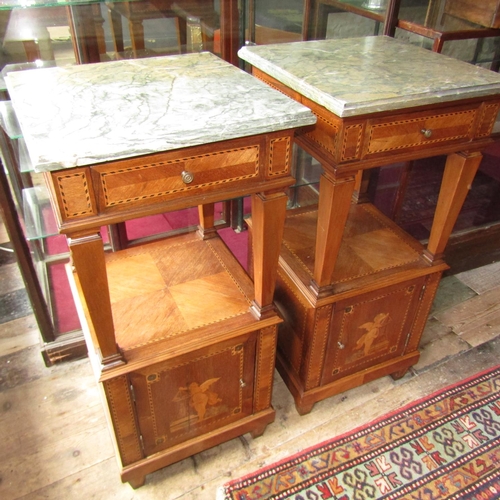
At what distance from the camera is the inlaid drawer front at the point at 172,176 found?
91 centimetres

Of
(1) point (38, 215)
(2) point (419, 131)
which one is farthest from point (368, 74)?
(1) point (38, 215)

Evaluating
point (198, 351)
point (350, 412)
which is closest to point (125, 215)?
point (198, 351)

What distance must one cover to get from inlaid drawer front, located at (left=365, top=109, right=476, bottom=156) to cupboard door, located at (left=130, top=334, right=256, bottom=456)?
2.03ft

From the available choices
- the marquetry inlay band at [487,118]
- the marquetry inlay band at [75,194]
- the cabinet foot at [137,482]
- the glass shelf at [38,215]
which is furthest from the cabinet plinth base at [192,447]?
the marquetry inlay band at [487,118]

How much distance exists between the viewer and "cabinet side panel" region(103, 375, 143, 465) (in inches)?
47.2

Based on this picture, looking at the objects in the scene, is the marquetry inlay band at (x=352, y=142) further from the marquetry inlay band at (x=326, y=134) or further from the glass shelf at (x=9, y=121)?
the glass shelf at (x=9, y=121)

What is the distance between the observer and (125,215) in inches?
37.7

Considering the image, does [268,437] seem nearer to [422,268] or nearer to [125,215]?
[422,268]

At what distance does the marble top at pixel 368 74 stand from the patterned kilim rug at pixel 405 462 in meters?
1.07

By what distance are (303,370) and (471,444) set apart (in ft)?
1.98

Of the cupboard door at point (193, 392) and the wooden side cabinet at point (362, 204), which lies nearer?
the wooden side cabinet at point (362, 204)

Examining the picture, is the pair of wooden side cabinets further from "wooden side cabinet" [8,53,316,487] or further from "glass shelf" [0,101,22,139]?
"glass shelf" [0,101,22,139]

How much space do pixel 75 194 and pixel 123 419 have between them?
2.20 feet

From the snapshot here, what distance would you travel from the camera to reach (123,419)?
1.26 m
